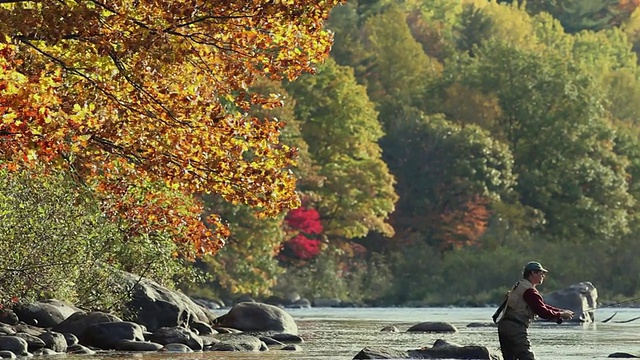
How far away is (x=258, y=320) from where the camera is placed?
38094 millimetres

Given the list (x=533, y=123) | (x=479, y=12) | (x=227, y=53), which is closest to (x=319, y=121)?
(x=533, y=123)

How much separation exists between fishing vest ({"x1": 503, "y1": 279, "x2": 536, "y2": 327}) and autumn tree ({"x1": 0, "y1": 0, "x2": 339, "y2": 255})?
4011mm

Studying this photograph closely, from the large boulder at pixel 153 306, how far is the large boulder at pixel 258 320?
2165 millimetres

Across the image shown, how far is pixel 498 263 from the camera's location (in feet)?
235

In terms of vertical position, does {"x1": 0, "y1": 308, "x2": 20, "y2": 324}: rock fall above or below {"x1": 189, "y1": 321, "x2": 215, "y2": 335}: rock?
below

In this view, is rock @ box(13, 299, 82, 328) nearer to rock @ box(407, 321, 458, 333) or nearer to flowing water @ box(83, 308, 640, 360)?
flowing water @ box(83, 308, 640, 360)

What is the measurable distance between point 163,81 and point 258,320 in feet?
51.8

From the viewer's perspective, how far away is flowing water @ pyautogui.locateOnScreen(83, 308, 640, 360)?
93.0 ft

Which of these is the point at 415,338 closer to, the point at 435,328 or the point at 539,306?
the point at 435,328

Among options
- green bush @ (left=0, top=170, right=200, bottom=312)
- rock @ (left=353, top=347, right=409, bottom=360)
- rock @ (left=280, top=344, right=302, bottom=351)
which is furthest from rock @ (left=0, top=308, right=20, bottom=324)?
rock @ (left=353, top=347, right=409, bottom=360)

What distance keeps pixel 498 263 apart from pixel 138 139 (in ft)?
164

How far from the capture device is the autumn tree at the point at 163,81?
20203 millimetres

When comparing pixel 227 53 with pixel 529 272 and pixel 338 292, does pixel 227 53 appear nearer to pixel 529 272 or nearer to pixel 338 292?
pixel 529 272

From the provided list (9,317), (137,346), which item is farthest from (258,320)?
(137,346)
